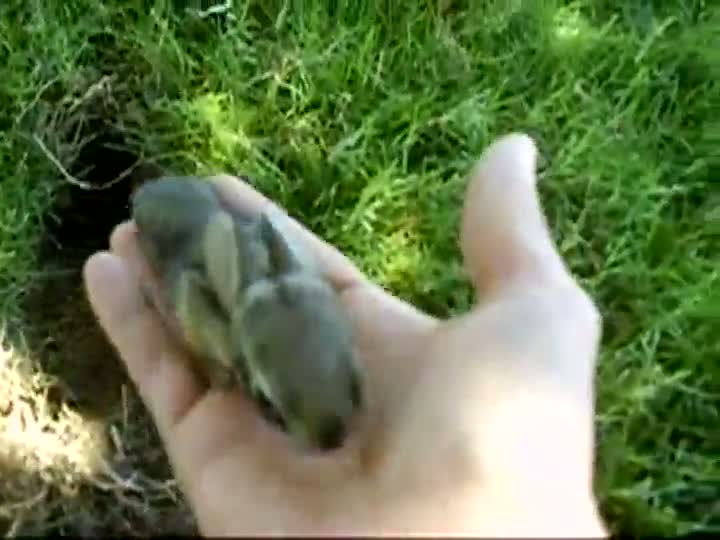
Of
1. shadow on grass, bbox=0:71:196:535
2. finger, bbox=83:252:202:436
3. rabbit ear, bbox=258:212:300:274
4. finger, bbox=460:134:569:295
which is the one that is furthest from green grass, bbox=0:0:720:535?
rabbit ear, bbox=258:212:300:274

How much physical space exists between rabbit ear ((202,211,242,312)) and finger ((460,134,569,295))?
25 centimetres

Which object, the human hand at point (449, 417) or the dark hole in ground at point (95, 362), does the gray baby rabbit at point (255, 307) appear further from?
the dark hole in ground at point (95, 362)

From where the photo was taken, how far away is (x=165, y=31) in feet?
7.29

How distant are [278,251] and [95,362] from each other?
58cm

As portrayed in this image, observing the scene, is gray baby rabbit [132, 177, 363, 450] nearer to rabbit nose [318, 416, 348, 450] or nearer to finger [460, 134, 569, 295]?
rabbit nose [318, 416, 348, 450]

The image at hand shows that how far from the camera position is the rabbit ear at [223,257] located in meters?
1.48

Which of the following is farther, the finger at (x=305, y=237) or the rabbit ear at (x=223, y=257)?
the finger at (x=305, y=237)

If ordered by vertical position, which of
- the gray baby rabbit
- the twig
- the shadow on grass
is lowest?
the shadow on grass

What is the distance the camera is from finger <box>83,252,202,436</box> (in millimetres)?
1635

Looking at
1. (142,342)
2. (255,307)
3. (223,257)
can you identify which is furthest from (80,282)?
(255,307)

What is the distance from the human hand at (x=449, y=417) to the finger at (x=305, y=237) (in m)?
0.04

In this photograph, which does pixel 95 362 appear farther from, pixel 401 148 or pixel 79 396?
pixel 401 148

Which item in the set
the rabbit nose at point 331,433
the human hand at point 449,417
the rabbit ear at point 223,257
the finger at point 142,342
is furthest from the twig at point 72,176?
the rabbit nose at point 331,433

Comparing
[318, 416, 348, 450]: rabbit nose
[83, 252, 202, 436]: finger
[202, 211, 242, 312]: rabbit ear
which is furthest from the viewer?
[83, 252, 202, 436]: finger
